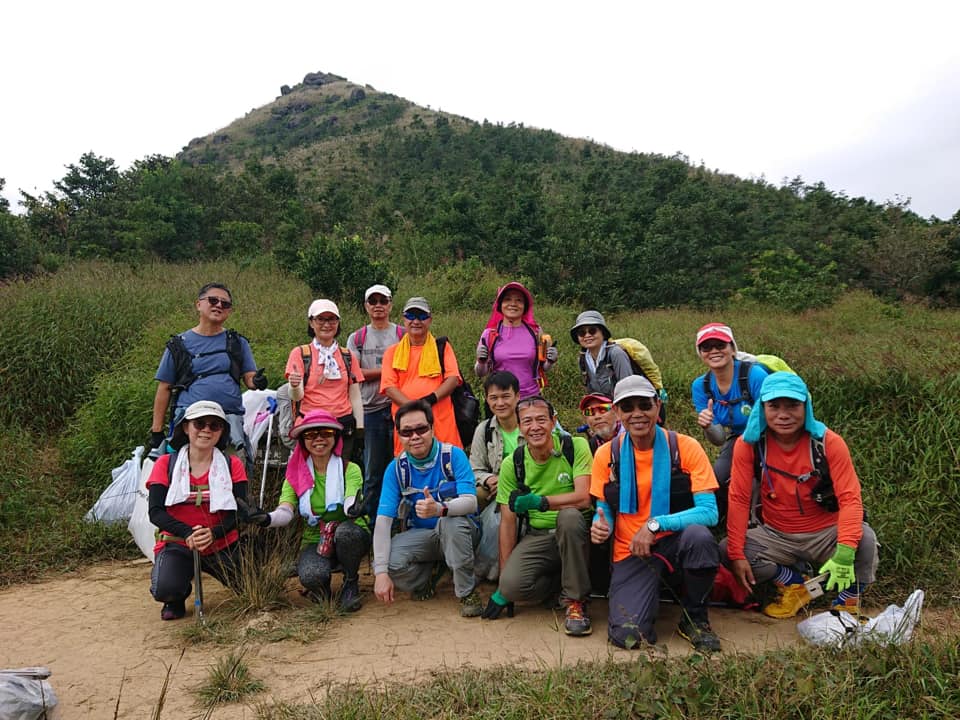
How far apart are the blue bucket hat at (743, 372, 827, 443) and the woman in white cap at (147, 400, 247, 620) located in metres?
3.13

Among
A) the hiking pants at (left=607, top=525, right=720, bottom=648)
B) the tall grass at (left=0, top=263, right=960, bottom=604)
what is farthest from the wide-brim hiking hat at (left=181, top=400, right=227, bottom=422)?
the hiking pants at (left=607, top=525, right=720, bottom=648)

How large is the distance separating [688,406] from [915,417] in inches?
86.1

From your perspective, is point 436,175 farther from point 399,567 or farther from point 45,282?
point 399,567

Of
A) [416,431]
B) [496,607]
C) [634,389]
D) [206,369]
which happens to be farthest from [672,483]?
[206,369]

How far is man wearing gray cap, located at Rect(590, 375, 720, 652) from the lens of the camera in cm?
346

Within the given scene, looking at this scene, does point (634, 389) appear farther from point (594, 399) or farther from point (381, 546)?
point (381, 546)

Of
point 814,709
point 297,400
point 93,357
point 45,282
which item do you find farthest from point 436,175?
point 814,709

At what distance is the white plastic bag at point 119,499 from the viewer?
550cm

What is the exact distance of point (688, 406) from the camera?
7.15 m

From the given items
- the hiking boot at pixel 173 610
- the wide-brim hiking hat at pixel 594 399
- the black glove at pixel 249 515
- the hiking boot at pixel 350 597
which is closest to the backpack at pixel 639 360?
the wide-brim hiking hat at pixel 594 399

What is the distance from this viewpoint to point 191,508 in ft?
13.4

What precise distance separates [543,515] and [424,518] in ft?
2.46

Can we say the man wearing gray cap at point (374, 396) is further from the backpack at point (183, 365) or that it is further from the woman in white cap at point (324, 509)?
the backpack at point (183, 365)

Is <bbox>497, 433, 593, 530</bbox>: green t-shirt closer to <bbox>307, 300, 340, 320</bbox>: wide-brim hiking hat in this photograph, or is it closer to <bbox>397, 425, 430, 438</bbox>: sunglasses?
<bbox>397, 425, 430, 438</bbox>: sunglasses
